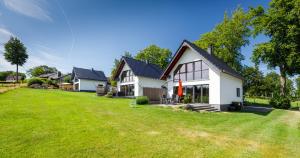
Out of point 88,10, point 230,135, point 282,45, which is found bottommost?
point 230,135

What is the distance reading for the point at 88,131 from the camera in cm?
733

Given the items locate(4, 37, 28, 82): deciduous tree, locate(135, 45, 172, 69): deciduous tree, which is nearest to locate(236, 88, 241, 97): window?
locate(135, 45, 172, 69): deciduous tree

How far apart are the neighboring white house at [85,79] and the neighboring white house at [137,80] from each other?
13.2m

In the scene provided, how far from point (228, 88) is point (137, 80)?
13.3 meters

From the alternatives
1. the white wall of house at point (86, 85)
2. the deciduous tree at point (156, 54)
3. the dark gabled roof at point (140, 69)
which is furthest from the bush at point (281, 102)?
the white wall of house at point (86, 85)

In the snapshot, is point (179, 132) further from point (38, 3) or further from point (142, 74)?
point (142, 74)

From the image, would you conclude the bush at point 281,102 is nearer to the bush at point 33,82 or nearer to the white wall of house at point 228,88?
the white wall of house at point 228,88

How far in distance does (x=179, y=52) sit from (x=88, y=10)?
10504 mm

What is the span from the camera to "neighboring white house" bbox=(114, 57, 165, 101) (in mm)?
27641

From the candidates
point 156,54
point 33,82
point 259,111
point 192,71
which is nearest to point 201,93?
point 192,71

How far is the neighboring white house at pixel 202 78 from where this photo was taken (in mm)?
17859

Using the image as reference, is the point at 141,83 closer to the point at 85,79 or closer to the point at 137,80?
the point at 137,80

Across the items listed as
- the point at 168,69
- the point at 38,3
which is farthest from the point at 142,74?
the point at 38,3

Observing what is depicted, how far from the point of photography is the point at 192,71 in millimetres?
20141
